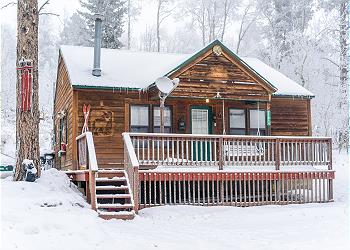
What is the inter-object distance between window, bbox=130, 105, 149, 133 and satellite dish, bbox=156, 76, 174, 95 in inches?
97.1

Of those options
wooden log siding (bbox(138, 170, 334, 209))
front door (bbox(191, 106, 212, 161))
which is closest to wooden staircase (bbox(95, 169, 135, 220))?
wooden log siding (bbox(138, 170, 334, 209))

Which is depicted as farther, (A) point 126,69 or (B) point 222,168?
(A) point 126,69

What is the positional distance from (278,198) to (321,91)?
22.4 metres

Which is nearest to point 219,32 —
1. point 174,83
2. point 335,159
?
point 335,159

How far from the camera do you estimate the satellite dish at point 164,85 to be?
1582 cm

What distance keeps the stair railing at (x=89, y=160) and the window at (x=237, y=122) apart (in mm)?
6540

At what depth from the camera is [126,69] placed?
63.8 ft

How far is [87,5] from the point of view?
4025cm

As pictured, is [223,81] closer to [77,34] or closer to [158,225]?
[158,225]

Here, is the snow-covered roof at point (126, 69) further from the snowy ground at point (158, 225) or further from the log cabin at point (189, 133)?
the snowy ground at point (158, 225)

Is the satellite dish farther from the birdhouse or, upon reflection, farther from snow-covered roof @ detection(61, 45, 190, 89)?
the birdhouse

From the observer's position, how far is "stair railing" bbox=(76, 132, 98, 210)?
12.3 meters

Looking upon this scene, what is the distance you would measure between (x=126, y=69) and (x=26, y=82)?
603cm

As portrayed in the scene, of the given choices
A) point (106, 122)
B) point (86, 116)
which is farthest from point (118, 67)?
point (86, 116)
